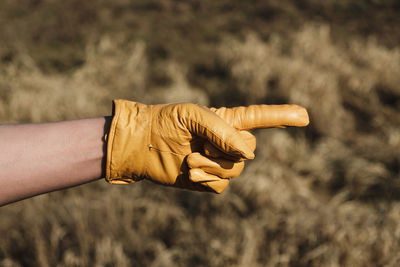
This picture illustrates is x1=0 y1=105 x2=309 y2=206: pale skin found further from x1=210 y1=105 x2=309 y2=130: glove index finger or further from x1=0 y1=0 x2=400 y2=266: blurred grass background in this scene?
x1=0 y1=0 x2=400 y2=266: blurred grass background

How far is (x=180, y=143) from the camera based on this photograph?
157cm

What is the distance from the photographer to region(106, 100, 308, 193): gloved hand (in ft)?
4.85

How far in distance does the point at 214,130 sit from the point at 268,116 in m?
0.32

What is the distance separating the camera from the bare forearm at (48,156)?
143 centimetres

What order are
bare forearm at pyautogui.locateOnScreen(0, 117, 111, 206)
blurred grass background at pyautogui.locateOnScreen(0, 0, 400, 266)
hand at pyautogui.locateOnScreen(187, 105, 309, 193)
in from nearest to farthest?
bare forearm at pyautogui.locateOnScreen(0, 117, 111, 206), hand at pyautogui.locateOnScreen(187, 105, 309, 193), blurred grass background at pyautogui.locateOnScreen(0, 0, 400, 266)

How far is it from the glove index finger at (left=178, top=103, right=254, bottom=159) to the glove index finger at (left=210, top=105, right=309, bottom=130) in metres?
0.17

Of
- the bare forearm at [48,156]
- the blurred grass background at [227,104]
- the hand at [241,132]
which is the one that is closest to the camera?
the bare forearm at [48,156]

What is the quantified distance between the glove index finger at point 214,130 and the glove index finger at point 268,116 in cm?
17

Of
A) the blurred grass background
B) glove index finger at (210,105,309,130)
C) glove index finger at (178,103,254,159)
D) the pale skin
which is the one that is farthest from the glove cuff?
the blurred grass background

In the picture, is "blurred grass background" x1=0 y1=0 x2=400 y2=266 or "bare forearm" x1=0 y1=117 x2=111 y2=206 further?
"blurred grass background" x1=0 y1=0 x2=400 y2=266

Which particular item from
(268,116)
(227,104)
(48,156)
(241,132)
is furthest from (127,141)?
(227,104)

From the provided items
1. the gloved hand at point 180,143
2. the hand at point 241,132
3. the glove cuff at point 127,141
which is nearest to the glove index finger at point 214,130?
the gloved hand at point 180,143

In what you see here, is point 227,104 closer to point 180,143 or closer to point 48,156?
point 180,143

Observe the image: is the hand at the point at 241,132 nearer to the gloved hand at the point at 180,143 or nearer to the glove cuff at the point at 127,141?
the gloved hand at the point at 180,143
